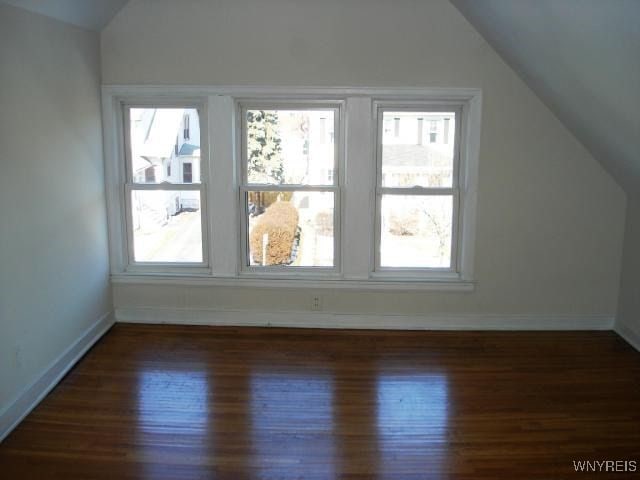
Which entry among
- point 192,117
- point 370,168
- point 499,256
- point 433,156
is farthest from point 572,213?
point 192,117

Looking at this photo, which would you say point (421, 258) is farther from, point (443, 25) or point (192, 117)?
point (192, 117)

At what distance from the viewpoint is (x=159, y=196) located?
14.4 ft

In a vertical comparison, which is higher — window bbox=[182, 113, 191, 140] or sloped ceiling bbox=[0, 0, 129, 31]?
sloped ceiling bbox=[0, 0, 129, 31]

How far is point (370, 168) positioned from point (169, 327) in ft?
6.57

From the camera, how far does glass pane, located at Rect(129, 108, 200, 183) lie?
4.29m

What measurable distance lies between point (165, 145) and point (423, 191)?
79.5 inches

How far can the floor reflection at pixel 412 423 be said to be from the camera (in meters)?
2.70

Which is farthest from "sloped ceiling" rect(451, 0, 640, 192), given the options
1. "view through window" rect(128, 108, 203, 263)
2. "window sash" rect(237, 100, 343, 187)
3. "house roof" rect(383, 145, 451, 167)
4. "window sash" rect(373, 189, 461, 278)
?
"view through window" rect(128, 108, 203, 263)

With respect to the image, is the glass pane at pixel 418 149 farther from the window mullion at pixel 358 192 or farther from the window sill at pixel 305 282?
the window sill at pixel 305 282

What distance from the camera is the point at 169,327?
4418 mm

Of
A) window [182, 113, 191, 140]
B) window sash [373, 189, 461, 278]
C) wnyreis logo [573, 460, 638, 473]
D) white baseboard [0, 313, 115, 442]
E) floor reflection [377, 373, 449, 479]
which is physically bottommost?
wnyreis logo [573, 460, 638, 473]

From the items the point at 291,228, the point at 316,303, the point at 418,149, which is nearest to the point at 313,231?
the point at 291,228

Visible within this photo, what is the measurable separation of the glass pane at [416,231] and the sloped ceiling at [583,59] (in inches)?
42.8

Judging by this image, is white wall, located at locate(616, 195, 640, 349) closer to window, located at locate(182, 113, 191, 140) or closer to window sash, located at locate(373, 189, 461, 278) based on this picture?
window sash, located at locate(373, 189, 461, 278)
